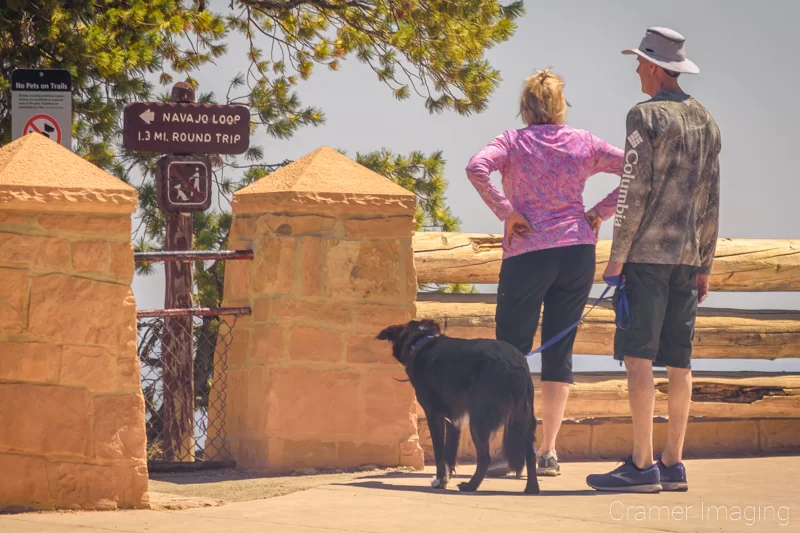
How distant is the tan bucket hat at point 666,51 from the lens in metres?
5.57

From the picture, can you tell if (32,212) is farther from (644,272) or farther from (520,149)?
(644,272)

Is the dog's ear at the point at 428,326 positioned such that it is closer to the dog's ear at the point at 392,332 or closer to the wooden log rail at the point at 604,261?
the dog's ear at the point at 392,332

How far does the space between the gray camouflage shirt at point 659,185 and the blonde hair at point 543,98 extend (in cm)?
66

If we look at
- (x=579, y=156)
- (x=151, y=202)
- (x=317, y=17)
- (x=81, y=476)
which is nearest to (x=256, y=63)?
(x=317, y=17)

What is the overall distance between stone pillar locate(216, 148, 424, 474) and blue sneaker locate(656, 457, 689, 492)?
4.75ft

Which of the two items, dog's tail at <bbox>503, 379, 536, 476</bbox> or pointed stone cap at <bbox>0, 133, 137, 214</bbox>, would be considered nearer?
pointed stone cap at <bbox>0, 133, 137, 214</bbox>

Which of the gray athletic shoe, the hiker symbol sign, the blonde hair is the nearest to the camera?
the blonde hair

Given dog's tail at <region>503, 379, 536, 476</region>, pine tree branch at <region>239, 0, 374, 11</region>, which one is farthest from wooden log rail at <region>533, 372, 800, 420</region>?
pine tree branch at <region>239, 0, 374, 11</region>

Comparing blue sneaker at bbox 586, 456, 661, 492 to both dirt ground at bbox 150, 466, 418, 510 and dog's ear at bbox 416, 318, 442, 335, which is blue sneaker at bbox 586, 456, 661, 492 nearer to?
dog's ear at bbox 416, 318, 442, 335

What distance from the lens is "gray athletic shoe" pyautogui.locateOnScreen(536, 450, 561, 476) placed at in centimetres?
618

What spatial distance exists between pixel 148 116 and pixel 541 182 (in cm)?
319

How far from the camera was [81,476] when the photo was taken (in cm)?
505

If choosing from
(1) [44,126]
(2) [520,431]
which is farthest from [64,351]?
(1) [44,126]

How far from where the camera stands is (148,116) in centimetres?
788
